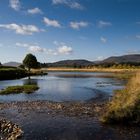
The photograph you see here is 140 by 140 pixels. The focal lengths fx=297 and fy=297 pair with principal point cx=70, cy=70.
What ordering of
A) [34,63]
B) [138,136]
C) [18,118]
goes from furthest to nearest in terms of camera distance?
[34,63], [18,118], [138,136]

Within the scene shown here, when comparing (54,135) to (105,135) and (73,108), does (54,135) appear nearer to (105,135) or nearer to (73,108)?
(105,135)

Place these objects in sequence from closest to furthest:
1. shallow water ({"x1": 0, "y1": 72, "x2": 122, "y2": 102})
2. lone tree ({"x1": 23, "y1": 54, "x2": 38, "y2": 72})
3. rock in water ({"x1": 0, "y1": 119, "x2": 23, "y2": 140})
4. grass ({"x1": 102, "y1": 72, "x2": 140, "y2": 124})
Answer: rock in water ({"x1": 0, "y1": 119, "x2": 23, "y2": 140}), grass ({"x1": 102, "y1": 72, "x2": 140, "y2": 124}), shallow water ({"x1": 0, "y1": 72, "x2": 122, "y2": 102}), lone tree ({"x1": 23, "y1": 54, "x2": 38, "y2": 72})

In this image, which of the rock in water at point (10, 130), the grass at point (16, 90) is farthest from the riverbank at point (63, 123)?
the grass at point (16, 90)

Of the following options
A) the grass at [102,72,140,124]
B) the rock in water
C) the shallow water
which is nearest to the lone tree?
the shallow water

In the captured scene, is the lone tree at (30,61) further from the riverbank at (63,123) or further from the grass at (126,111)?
the grass at (126,111)

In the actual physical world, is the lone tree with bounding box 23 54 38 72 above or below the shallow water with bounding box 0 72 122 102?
above

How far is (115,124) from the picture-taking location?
26438 mm

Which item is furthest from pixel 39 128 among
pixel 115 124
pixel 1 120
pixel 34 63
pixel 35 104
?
pixel 34 63

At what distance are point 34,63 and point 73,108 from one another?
12941 centimetres

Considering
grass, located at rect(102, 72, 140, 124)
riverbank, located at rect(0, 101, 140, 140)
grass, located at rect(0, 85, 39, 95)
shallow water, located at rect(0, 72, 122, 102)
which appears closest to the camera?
riverbank, located at rect(0, 101, 140, 140)

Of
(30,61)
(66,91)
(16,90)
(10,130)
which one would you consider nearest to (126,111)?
(10,130)

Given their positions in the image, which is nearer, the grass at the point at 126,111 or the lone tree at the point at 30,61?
the grass at the point at 126,111

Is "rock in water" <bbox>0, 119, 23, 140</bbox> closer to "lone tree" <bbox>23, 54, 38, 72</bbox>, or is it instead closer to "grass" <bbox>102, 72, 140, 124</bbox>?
"grass" <bbox>102, 72, 140, 124</bbox>

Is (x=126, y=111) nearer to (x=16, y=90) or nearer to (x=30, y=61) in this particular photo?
(x=16, y=90)
